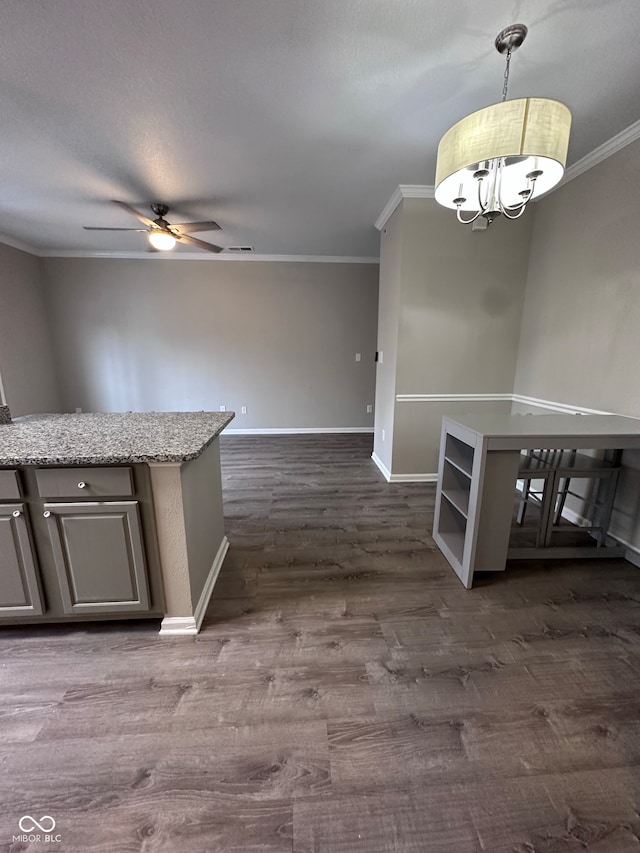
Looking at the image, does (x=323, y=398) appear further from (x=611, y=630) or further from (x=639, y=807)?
(x=639, y=807)

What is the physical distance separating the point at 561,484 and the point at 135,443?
321cm

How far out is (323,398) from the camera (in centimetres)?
546

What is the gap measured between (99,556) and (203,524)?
49 cm

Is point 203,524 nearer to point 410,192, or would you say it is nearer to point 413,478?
point 413,478

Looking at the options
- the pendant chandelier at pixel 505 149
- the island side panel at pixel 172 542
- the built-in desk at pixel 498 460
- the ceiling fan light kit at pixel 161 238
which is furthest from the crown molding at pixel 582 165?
the island side panel at pixel 172 542

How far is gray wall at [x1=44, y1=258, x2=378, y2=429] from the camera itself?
4.97 m

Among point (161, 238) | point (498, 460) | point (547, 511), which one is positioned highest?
point (161, 238)

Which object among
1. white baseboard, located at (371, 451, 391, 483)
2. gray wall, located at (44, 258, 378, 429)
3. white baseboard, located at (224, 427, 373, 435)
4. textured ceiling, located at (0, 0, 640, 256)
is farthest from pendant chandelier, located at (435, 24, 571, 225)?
white baseboard, located at (224, 427, 373, 435)

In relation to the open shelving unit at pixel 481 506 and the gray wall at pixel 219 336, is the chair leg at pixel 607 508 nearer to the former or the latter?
the open shelving unit at pixel 481 506

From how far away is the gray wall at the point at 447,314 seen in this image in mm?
3016

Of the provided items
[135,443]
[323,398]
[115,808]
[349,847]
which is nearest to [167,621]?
[115,808]

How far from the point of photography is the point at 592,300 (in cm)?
247

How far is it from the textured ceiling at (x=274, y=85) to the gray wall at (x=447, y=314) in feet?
1.55

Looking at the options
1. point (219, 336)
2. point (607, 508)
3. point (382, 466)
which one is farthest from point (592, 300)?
point (219, 336)
